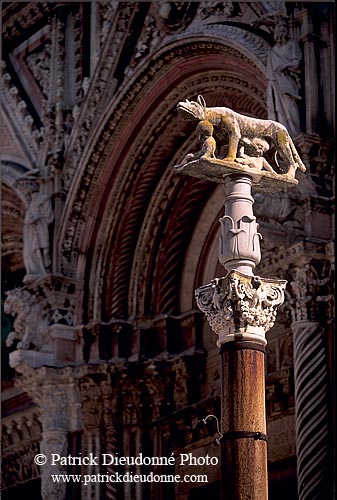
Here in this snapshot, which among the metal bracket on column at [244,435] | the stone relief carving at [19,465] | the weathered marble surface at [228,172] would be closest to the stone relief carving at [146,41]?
the stone relief carving at [19,465]

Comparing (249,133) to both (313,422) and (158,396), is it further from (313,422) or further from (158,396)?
(158,396)

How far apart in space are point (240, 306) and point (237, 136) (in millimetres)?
1009

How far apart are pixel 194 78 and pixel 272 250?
127 inches

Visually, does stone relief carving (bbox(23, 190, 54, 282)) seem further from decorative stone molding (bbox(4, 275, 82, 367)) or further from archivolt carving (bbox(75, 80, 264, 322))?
archivolt carving (bbox(75, 80, 264, 322))

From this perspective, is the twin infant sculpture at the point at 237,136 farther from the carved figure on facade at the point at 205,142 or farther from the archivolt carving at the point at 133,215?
the archivolt carving at the point at 133,215

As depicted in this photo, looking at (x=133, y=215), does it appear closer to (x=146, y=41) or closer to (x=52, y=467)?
(x=146, y=41)

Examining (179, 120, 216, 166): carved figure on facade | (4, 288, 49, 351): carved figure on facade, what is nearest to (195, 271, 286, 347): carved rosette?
(179, 120, 216, 166): carved figure on facade

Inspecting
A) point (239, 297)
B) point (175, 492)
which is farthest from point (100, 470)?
point (239, 297)

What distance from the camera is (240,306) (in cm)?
782

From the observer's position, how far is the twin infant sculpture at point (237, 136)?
26.1 ft

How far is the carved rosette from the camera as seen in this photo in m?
7.82

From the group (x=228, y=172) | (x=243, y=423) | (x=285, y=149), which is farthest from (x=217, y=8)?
(x=243, y=423)

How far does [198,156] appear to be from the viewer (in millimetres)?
7910

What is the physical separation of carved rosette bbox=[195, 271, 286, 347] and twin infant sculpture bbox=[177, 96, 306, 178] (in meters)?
0.71
